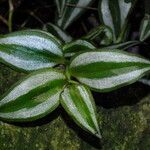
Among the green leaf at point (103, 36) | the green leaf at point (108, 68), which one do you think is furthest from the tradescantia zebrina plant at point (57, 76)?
the green leaf at point (103, 36)

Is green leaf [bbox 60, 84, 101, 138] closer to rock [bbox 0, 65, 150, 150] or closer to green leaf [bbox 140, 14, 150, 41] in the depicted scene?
rock [bbox 0, 65, 150, 150]

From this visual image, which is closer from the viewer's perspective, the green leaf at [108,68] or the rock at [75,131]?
the green leaf at [108,68]

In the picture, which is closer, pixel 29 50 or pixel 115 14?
pixel 29 50

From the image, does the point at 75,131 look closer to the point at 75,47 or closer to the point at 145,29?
the point at 75,47

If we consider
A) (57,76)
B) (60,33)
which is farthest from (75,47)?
(60,33)

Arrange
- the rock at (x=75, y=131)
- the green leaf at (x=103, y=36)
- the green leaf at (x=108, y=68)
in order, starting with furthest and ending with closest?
1. the green leaf at (x=103, y=36)
2. the rock at (x=75, y=131)
3. the green leaf at (x=108, y=68)

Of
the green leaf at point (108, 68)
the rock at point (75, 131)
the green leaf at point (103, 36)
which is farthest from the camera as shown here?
the green leaf at point (103, 36)

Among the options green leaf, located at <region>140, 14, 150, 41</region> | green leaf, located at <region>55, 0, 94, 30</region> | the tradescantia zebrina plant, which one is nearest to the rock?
the tradescantia zebrina plant

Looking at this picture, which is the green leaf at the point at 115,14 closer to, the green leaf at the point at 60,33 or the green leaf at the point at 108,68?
the green leaf at the point at 60,33

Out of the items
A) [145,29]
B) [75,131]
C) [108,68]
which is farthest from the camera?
[145,29]

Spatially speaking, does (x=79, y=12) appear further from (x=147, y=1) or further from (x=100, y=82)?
(x=100, y=82)
